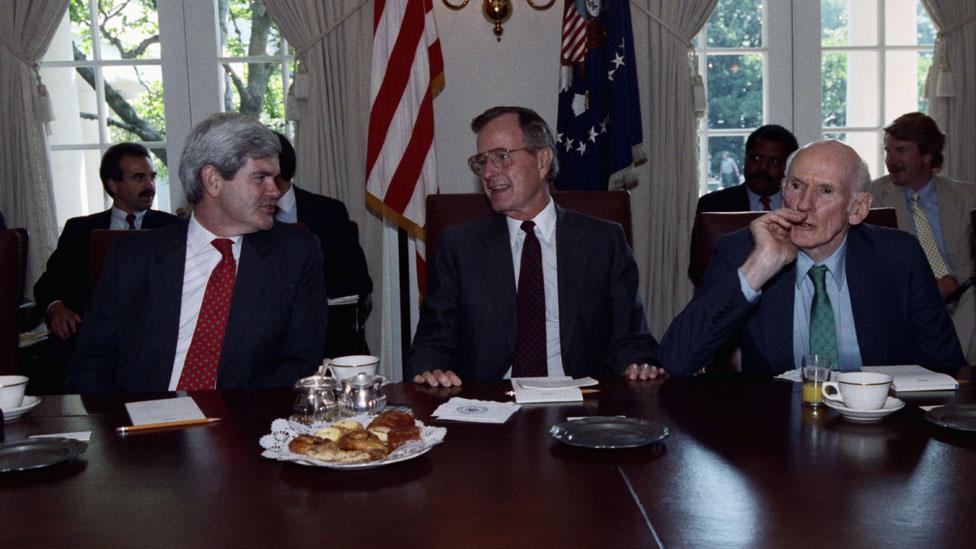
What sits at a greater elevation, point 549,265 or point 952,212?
point 952,212

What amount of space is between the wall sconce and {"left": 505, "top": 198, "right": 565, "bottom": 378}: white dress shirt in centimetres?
233

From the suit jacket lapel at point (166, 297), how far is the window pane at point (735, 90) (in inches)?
135

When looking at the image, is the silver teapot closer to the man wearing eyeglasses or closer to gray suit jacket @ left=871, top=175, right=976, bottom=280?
the man wearing eyeglasses

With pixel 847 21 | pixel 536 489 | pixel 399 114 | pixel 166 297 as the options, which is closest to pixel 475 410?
pixel 536 489

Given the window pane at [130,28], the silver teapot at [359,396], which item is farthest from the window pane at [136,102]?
the silver teapot at [359,396]

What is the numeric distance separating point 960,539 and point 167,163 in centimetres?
465

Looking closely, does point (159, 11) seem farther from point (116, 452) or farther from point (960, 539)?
point (960, 539)

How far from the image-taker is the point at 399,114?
4.45 m

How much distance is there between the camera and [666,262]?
5.04m

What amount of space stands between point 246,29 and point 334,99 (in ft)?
2.18

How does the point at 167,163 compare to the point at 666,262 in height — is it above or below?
above

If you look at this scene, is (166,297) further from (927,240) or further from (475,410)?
(927,240)

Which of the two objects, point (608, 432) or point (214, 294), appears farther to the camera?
Result: point (214, 294)

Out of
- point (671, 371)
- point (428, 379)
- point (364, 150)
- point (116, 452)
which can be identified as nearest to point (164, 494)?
point (116, 452)
